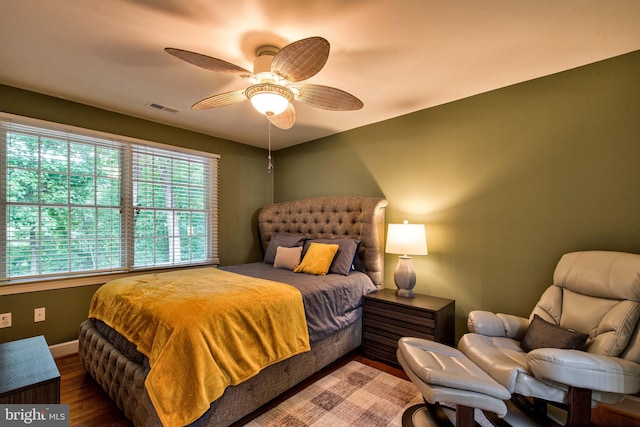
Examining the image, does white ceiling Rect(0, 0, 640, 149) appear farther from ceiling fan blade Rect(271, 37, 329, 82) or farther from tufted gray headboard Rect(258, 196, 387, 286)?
tufted gray headboard Rect(258, 196, 387, 286)

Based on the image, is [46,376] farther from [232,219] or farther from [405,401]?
[232,219]

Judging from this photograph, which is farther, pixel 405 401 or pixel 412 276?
pixel 412 276

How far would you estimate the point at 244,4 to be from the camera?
1544 millimetres

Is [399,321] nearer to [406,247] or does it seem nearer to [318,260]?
[406,247]

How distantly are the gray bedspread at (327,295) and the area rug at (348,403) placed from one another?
1.26 feet

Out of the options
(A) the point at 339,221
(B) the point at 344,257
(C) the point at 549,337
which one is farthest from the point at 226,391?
(A) the point at 339,221

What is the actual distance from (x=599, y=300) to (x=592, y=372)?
2.13 feet

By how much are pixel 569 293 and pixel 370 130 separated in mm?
2478

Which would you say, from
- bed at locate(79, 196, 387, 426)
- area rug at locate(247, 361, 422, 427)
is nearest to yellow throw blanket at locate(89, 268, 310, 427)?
bed at locate(79, 196, 387, 426)

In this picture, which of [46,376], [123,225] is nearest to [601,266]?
[46,376]

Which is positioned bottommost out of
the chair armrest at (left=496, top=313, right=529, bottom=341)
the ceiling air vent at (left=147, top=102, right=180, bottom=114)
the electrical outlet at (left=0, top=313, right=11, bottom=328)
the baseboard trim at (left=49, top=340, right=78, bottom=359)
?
the baseboard trim at (left=49, top=340, right=78, bottom=359)

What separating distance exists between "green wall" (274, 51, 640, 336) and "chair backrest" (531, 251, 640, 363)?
0.29 metres

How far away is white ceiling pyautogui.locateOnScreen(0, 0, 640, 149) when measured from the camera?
61.9 inches

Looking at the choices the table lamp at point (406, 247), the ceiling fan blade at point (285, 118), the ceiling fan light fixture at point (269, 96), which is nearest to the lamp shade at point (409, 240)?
the table lamp at point (406, 247)
